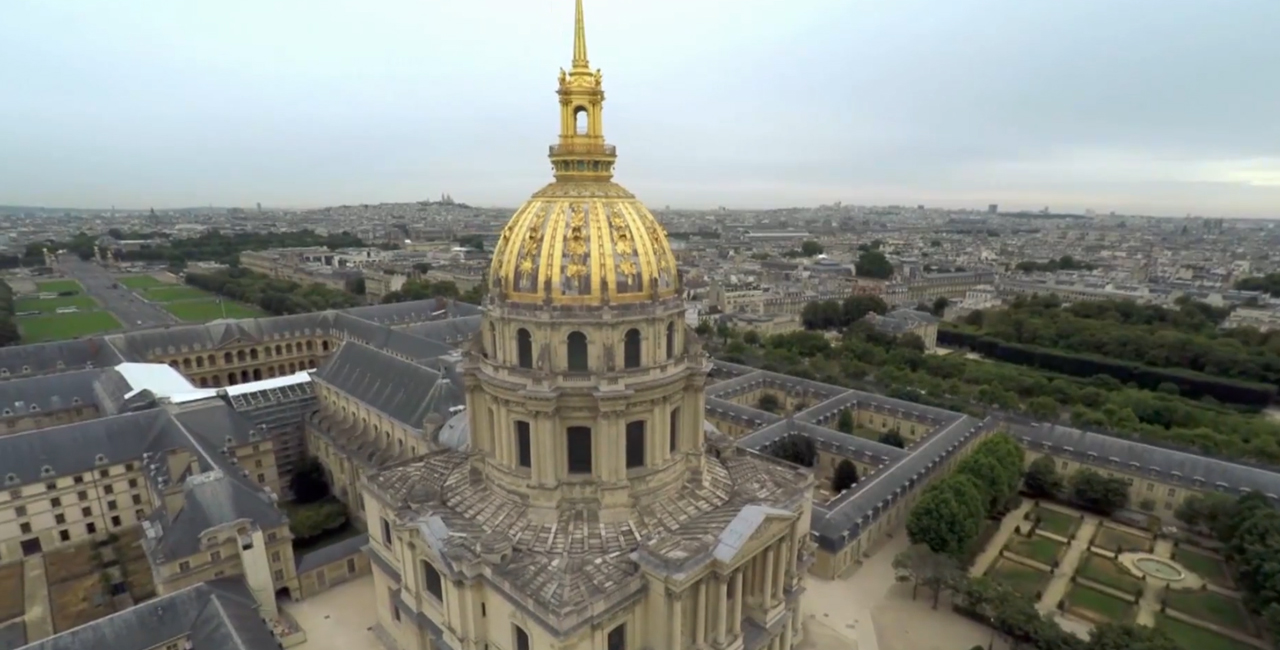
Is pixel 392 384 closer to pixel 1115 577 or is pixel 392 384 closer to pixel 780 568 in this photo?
pixel 780 568

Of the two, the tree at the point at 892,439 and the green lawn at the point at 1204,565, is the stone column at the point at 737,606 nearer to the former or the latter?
the green lawn at the point at 1204,565

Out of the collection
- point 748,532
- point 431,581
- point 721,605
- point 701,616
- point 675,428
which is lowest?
point 431,581

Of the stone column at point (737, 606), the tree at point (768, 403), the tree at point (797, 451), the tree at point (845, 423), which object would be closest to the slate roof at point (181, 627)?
the stone column at point (737, 606)

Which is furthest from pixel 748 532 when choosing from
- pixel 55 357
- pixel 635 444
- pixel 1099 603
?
pixel 55 357

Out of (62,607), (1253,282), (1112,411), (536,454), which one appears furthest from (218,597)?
(1253,282)

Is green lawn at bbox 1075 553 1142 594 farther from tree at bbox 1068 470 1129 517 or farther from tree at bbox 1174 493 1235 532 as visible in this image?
tree at bbox 1174 493 1235 532

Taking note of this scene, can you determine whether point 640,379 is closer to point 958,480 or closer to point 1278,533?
point 958,480
